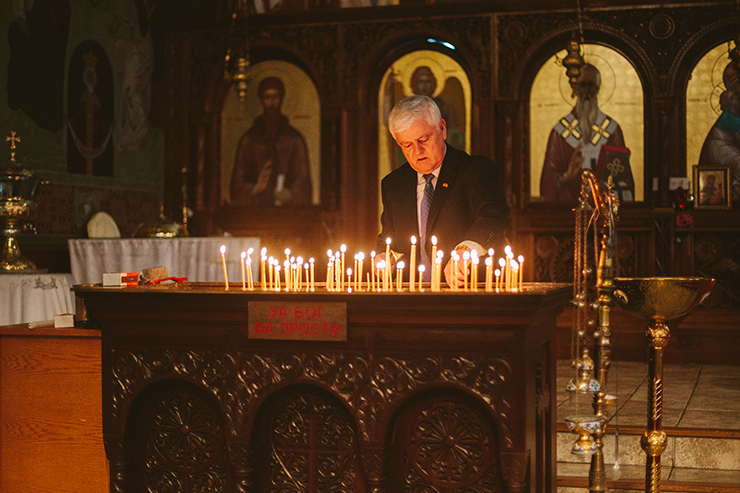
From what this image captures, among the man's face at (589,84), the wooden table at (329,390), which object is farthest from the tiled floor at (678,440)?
the man's face at (589,84)

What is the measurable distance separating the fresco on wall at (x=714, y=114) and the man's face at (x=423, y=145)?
19.5ft

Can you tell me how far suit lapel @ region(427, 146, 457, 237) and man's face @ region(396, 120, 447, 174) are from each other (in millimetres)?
38

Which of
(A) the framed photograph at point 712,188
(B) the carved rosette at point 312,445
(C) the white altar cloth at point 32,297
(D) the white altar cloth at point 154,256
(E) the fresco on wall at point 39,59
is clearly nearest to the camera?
(B) the carved rosette at point 312,445

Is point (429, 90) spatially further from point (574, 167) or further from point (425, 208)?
point (425, 208)

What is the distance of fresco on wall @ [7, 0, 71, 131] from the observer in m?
7.57

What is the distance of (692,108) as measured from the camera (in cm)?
889

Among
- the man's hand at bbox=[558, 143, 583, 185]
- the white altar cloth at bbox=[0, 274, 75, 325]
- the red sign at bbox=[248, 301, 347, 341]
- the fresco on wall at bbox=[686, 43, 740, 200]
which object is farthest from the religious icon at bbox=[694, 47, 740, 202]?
the red sign at bbox=[248, 301, 347, 341]

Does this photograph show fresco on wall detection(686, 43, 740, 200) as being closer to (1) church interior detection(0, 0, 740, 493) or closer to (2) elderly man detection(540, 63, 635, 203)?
(1) church interior detection(0, 0, 740, 493)

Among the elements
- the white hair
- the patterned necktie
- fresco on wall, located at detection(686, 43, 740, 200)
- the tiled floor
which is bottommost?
the tiled floor

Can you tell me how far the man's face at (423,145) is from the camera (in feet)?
12.2

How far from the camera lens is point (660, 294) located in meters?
3.42

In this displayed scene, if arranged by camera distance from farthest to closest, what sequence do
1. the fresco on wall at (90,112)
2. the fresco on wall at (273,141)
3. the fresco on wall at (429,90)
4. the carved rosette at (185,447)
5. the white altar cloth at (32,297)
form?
the fresco on wall at (273,141) < the fresco on wall at (429,90) < the fresco on wall at (90,112) < the white altar cloth at (32,297) < the carved rosette at (185,447)

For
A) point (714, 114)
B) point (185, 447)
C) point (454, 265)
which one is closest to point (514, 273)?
point (454, 265)

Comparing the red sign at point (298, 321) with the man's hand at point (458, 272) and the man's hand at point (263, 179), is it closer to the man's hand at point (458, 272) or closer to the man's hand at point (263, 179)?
the man's hand at point (458, 272)
